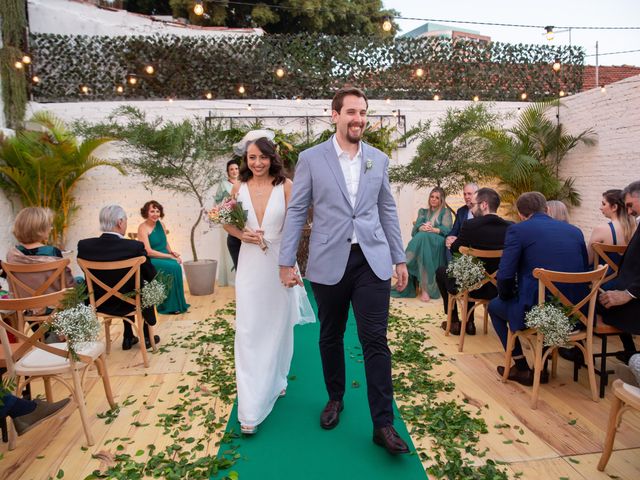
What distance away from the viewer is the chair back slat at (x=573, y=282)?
3428 millimetres

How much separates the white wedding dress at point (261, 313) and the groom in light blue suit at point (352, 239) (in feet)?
1.40

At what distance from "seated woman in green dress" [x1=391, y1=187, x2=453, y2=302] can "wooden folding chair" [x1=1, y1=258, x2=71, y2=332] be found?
14.8 ft

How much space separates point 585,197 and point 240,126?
6.15 metres

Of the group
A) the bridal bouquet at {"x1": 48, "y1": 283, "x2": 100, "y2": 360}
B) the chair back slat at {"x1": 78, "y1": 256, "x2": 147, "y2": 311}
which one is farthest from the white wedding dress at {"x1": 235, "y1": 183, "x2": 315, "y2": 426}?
the chair back slat at {"x1": 78, "y1": 256, "x2": 147, "y2": 311}

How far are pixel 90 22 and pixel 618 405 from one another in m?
12.0

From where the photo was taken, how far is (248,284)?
335 cm

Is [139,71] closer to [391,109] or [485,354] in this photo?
[391,109]

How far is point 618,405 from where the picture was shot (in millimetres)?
2568

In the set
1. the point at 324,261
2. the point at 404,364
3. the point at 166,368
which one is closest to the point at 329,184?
the point at 324,261

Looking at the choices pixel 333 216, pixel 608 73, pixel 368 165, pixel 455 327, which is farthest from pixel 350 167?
pixel 608 73

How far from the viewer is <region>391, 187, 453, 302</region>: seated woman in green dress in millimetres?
6918

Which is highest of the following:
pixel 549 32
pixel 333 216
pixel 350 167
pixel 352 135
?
pixel 549 32

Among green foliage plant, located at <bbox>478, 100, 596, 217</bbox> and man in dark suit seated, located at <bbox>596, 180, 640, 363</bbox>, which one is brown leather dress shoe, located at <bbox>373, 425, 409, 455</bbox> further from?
green foliage plant, located at <bbox>478, 100, 596, 217</bbox>

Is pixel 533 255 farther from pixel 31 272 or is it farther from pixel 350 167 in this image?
pixel 31 272
